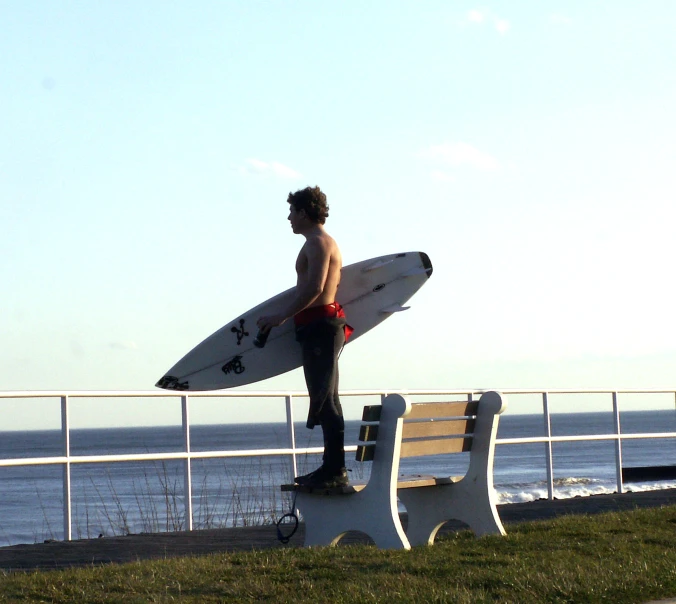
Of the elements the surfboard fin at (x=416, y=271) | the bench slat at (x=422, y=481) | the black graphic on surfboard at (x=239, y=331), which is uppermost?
the surfboard fin at (x=416, y=271)

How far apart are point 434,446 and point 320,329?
2.88 ft

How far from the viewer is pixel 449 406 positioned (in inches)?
220

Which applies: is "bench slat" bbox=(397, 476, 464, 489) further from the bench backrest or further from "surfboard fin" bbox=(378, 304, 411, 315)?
"surfboard fin" bbox=(378, 304, 411, 315)

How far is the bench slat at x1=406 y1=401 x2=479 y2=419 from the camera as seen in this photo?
17.7 feet

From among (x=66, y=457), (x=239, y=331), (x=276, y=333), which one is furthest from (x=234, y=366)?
(x=66, y=457)

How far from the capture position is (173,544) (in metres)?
6.38

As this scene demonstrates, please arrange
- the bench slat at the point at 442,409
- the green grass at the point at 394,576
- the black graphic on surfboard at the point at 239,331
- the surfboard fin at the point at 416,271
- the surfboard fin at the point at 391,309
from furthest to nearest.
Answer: the surfboard fin at the point at 416,271 < the surfboard fin at the point at 391,309 < the black graphic on surfboard at the point at 239,331 < the bench slat at the point at 442,409 < the green grass at the point at 394,576

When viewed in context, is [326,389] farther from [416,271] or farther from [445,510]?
[416,271]

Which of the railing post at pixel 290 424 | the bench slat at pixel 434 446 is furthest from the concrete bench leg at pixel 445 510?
the railing post at pixel 290 424

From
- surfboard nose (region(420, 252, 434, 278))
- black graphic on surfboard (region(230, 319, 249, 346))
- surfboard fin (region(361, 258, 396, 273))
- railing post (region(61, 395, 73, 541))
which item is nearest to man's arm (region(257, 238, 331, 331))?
black graphic on surfboard (region(230, 319, 249, 346))

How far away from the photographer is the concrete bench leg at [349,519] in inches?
204

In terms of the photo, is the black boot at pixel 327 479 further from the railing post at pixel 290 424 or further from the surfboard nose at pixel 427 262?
the railing post at pixel 290 424

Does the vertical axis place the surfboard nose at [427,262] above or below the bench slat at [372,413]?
above

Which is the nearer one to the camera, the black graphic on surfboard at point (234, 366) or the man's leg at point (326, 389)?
the man's leg at point (326, 389)
